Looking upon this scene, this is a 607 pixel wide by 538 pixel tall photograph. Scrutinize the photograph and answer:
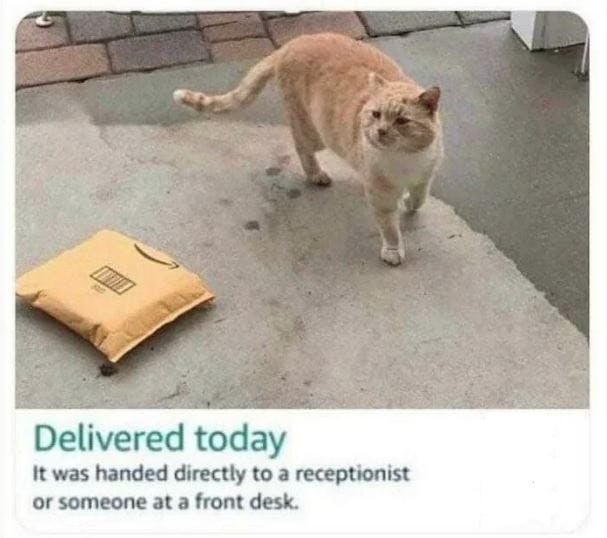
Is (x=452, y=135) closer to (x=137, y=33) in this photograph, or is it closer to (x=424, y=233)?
(x=424, y=233)

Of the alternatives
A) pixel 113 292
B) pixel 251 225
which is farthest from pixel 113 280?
pixel 251 225

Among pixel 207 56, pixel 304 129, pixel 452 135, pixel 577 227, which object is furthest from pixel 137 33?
pixel 577 227

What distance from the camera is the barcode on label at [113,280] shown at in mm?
904

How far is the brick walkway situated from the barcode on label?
0.58 feet

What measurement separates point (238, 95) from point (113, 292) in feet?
0.75

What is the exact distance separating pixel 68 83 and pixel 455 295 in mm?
420

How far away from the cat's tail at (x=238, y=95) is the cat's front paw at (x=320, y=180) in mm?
89

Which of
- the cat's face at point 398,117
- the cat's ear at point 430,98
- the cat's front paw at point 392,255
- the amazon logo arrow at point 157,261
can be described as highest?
the cat's ear at point 430,98

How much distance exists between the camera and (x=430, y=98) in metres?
0.89

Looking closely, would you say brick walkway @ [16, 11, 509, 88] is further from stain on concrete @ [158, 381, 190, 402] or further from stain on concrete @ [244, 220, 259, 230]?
stain on concrete @ [158, 381, 190, 402]
